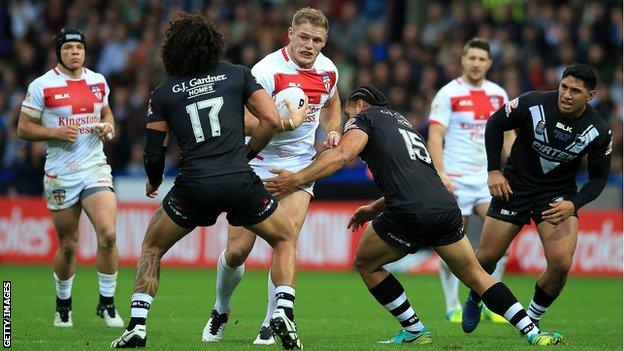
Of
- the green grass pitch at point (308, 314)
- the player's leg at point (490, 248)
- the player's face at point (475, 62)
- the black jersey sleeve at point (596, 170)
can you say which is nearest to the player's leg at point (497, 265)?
the green grass pitch at point (308, 314)

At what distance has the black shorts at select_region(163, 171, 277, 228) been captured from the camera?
8836 millimetres

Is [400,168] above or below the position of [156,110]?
below

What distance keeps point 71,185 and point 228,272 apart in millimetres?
2492

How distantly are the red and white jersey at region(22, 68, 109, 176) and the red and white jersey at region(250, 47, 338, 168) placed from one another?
7.93 feet

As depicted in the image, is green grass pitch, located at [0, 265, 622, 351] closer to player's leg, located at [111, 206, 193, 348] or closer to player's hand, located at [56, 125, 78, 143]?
player's leg, located at [111, 206, 193, 348]

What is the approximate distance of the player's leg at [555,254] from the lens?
10.4 metres

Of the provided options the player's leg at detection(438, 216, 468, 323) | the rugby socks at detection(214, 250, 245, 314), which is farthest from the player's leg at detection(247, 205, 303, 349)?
the player's leg at detection(438, 216, 468, 323)

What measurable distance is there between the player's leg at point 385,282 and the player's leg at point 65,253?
3436mm

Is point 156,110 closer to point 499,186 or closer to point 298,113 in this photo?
point 298,113

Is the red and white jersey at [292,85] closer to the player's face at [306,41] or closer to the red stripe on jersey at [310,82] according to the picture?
the red stripe on jersey at [310,82]

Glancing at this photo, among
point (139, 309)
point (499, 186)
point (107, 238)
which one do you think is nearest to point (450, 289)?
point (499, 186)

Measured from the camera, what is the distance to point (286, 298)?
29.7 ft

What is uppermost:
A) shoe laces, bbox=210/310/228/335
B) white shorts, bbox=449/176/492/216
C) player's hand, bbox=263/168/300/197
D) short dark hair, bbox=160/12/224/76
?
short dark hair, bbox=160/12/224/76

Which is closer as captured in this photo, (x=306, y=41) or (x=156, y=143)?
(x=156, y=143)
